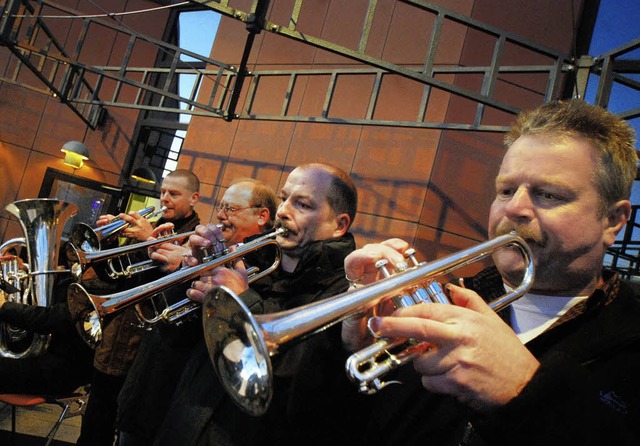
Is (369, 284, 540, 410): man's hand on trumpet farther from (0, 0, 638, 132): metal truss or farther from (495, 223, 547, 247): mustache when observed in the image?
(0, 0, 638, 132): metal truss

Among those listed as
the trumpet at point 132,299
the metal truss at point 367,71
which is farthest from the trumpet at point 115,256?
the metal truss at point 367,71

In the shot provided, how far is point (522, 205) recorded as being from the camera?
128 centimetres

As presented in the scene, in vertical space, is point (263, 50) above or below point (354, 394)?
above

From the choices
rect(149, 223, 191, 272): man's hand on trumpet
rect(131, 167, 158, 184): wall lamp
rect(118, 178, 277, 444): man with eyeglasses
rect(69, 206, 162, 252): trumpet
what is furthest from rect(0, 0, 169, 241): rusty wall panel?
rect(118, 178, 277, 444): man with eyeglasses

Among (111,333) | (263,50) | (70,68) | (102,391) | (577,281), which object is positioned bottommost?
(102,391)

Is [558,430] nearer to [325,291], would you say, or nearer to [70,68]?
[325,291]

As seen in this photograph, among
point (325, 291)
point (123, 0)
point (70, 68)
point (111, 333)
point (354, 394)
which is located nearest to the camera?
point (354, 394)

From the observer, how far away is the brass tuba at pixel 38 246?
10.9 feet

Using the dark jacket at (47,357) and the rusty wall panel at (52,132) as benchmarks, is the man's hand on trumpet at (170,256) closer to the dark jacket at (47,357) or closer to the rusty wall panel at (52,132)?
the dark jacket at (47,357)

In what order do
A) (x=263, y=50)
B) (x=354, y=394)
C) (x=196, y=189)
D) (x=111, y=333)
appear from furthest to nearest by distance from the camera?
(x=263, y=50) → (x=196, y=189) → (x=111, y=333) → (x=354, y=394)

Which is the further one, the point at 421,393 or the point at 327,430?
the point at 327,430

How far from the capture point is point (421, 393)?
1.31 meters

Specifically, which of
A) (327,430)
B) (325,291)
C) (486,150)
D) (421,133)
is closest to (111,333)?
(325,291)

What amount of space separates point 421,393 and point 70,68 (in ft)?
23.2
